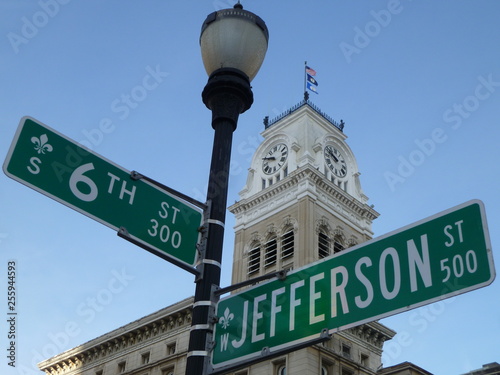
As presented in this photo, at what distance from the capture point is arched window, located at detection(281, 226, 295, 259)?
49.8 m

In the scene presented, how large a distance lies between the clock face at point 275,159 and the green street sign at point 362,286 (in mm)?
50835

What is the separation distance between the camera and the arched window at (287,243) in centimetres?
4975

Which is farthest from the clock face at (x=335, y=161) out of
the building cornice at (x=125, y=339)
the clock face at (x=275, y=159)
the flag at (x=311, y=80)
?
the building cornice at (x=125, y=339)

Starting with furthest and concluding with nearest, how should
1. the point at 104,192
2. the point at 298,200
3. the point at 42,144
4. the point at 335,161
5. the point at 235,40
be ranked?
the point at 335,161
the point at 298,200
the point at 235,40
the point at 104,192
the point at 42,144

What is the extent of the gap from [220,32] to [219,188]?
1.81 m

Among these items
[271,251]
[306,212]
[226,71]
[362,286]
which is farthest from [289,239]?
[362,286]

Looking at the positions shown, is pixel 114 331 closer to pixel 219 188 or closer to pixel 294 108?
pixel 294 108

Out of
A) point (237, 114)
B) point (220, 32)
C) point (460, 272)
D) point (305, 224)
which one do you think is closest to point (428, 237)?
point (460, 272)

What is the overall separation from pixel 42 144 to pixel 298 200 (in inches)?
1831

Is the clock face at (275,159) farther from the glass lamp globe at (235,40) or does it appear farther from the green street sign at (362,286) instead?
the green street sign at (362,286)

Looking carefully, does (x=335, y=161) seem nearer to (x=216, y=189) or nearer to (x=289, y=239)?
(x=289, y=239)

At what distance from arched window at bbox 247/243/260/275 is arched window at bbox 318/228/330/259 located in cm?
537

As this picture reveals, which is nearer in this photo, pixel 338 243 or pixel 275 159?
pixel 338 243

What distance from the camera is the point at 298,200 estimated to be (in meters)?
51.9
